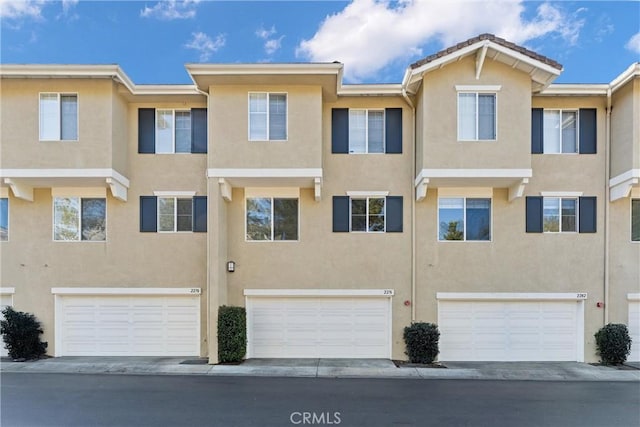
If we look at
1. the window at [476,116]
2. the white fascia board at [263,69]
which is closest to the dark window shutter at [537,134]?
the window at [476,116]

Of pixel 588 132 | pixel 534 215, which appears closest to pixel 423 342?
pixel 534 215

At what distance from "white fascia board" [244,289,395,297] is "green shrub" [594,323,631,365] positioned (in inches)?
240

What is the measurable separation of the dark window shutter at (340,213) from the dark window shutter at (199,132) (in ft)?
14.3

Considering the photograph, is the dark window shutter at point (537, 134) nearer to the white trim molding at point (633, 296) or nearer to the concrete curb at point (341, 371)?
the white trim molding at point (633, 296)

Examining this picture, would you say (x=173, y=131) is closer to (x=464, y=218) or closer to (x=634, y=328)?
(x=464, y=218)

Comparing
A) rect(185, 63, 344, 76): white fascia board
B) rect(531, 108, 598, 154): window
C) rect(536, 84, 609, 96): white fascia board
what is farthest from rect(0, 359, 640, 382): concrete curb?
rect(185, 63, 344, 76): white fascia board

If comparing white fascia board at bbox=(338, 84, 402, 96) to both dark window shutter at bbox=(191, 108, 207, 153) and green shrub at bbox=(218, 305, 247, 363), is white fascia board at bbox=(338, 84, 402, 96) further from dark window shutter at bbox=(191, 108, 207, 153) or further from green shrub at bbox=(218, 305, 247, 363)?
green shrub at bbox=(218, 305, 247, 363)

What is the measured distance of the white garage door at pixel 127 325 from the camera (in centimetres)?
1015

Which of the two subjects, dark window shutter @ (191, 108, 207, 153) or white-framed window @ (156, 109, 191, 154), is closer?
dark window shutter @ (191, 108, 207, 153)

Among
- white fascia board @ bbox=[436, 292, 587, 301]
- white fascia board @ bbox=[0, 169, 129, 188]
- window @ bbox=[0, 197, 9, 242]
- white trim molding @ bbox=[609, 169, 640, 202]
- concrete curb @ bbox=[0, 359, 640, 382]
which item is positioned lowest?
concrete curb @ bbox=[0, 359, 640, 382]

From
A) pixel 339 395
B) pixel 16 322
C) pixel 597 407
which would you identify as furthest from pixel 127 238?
pixel 597 407

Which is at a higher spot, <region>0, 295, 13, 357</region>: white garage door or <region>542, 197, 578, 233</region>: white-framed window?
<region>542, 197, 578, 233</region>: white-framed window

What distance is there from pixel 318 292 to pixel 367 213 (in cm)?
280

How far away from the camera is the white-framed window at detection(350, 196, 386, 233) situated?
10.2m
